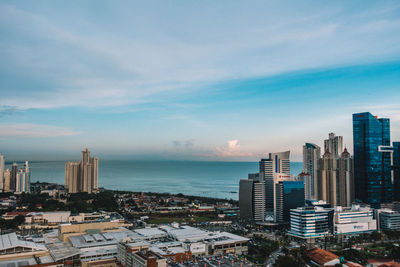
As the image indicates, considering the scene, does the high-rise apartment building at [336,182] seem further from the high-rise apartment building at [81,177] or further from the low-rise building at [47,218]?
the high-rise apartment building at [81,177]

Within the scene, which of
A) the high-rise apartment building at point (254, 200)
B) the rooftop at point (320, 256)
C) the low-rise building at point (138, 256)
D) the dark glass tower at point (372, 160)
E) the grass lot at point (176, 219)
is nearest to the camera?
the low-rise building at point (138, 256)

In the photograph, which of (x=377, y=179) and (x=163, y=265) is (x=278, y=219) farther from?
(x=163, y=265)

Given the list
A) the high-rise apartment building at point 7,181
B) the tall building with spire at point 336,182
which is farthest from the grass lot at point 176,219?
the high-rise apartment building at point 7,181

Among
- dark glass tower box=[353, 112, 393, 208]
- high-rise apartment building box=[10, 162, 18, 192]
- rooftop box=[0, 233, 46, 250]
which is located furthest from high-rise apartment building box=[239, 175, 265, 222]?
high-rise apartment building box=[10, 162, 18, 192]

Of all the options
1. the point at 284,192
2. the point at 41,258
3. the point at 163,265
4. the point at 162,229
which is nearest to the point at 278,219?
the point at 284,192

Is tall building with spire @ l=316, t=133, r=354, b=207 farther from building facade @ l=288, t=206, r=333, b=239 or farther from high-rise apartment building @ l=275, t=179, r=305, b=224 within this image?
building facade @ l=288, t=206, r=333, b=239

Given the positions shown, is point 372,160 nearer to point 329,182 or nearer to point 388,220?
point 329,182
